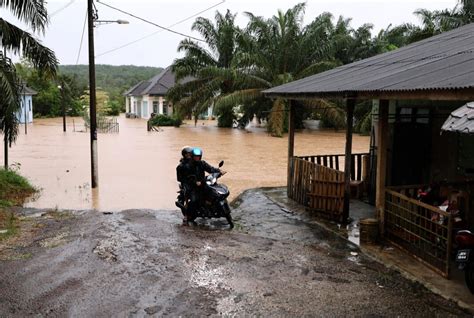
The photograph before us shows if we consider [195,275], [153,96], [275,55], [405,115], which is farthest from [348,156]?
[153,96]

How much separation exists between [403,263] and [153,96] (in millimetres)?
52890

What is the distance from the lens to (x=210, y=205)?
9.20 metres

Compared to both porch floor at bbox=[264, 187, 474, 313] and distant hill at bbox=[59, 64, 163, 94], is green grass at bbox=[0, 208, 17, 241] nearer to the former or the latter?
porch floor at bbox=[264, 187, 474, 313]

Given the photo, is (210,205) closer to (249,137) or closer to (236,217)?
(236,217)

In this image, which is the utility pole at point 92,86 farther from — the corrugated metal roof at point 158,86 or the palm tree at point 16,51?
the corrugated metal roof at point 158,86

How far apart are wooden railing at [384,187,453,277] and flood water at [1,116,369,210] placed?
6.32 m

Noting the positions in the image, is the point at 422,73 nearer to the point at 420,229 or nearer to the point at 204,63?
the point at 420,229

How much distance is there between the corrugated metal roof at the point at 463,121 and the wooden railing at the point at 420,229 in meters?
1.27

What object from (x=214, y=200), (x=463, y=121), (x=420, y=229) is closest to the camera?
(x=463, y=121)

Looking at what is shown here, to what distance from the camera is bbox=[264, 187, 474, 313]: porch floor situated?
19.1ft

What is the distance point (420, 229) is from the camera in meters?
7.23

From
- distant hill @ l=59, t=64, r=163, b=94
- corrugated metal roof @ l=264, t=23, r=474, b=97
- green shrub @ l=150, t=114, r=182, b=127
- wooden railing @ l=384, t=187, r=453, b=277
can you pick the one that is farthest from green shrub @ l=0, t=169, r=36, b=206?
distant hill @ l=59, t=64, r=163, b=94

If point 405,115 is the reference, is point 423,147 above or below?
below

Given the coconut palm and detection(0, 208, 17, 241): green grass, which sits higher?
the coconut palm
